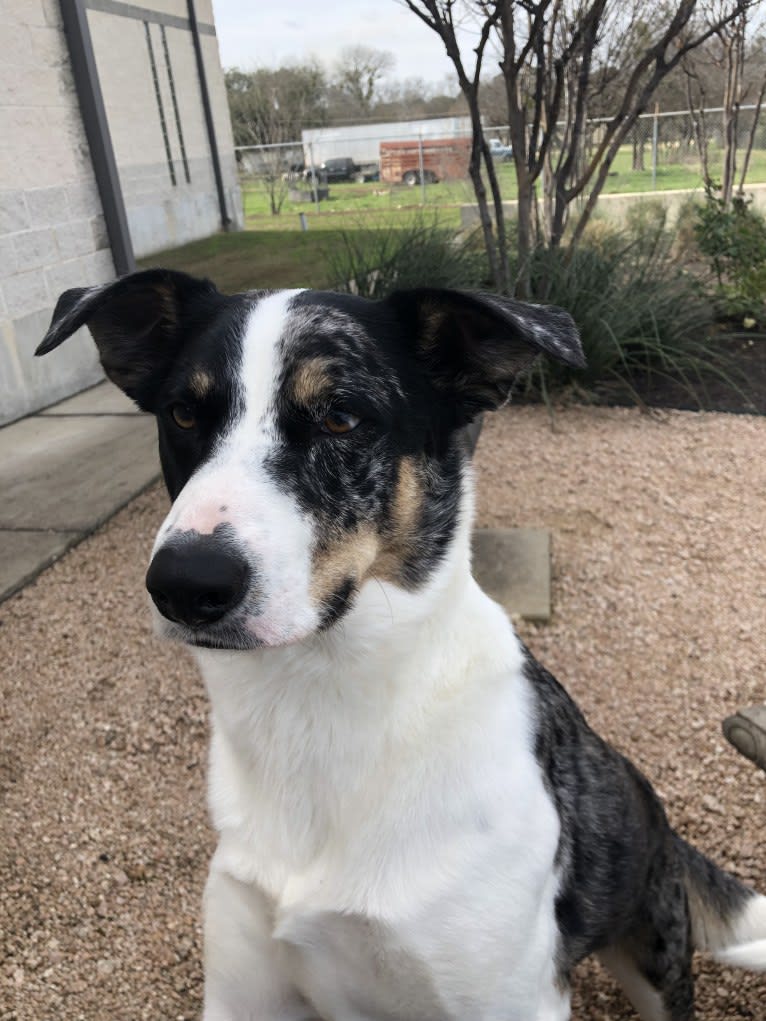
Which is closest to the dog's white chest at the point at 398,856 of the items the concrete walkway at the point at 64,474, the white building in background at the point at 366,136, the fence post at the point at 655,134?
the concrete walkway at the point at 64,474

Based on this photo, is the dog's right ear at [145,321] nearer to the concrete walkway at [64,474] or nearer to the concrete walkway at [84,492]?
the concrete walkway at [84,492]

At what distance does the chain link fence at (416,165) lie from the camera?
7965mm

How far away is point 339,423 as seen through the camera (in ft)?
5.38

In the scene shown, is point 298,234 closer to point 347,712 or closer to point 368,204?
point 368,204

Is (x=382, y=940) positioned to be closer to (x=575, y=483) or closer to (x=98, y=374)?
(x=575, y=483)

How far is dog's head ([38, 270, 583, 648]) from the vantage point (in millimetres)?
1391

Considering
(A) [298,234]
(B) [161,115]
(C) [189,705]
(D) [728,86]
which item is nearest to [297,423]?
(C) [189,705]

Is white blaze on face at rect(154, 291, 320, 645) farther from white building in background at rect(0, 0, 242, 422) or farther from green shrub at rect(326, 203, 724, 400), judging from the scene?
white building in background at rect(0, 0, 242, 422)

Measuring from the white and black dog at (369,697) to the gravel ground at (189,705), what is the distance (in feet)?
2.47

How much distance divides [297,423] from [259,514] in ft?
0.83

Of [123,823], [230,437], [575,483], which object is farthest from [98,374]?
[230,437]

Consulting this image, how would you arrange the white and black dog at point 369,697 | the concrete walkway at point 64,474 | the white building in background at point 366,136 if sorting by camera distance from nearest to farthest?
the white and black dog at point 369,697 < the concrete walkway at point 64,474 < the white building in background at point 366,136

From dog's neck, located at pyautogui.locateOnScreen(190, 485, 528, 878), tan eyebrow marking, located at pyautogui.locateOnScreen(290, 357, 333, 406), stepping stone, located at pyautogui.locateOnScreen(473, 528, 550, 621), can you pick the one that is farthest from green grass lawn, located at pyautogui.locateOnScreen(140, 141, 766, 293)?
dog's neck, located at pyautogui.locateOnScreen(190, 485, 528, 878)

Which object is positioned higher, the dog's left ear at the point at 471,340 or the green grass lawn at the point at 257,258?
the dog's left ear at the point at 471,340
